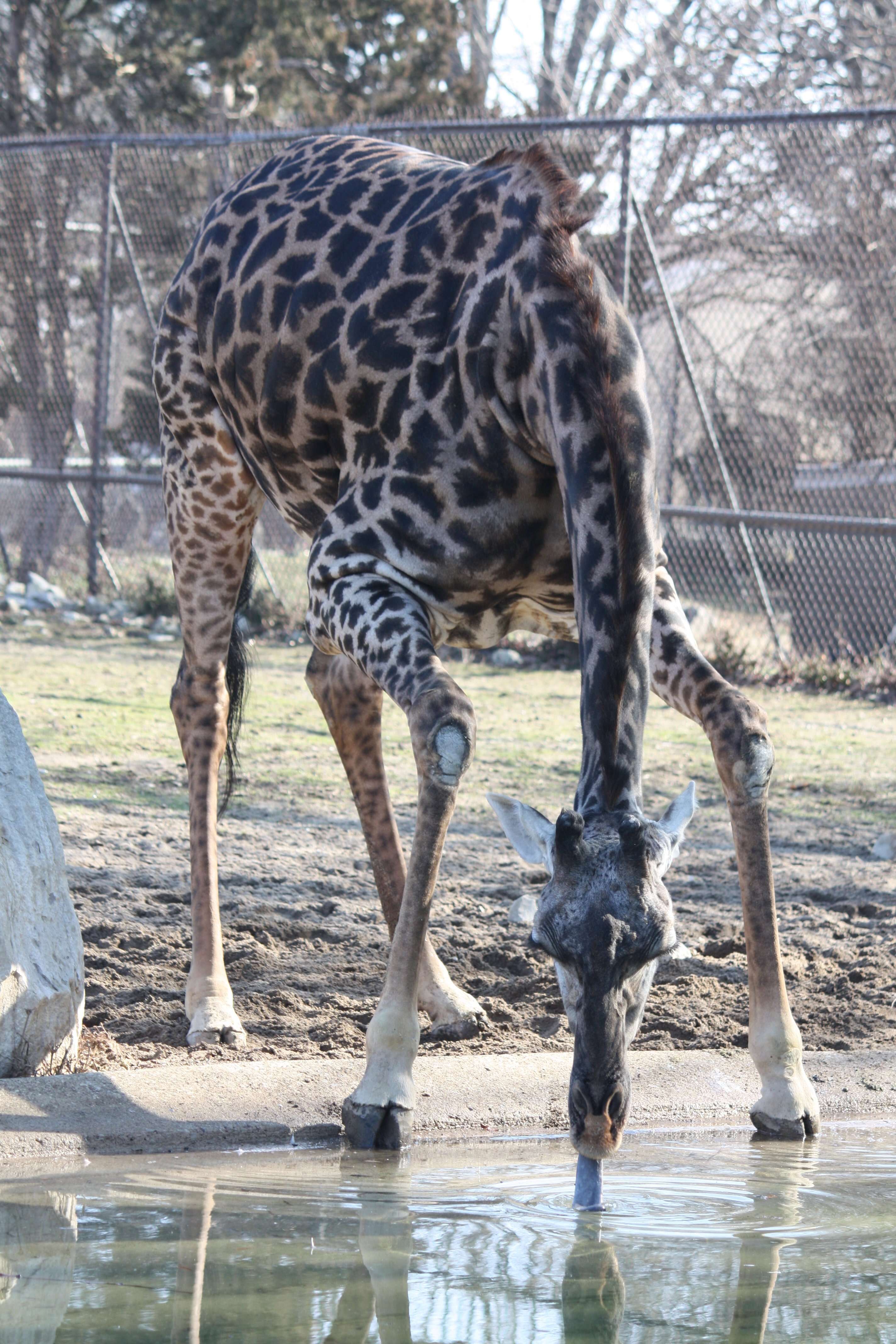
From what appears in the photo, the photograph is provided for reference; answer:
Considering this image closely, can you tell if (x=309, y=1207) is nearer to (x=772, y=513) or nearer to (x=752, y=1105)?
(x=752, y=1105)

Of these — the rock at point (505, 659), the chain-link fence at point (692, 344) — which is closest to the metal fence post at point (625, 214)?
the chain-link fence at point (692, 344)

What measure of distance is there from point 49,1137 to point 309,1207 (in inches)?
25.7

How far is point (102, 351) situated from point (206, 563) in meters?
8.41

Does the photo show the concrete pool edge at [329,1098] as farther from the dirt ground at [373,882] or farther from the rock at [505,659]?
the rock at [505,659]

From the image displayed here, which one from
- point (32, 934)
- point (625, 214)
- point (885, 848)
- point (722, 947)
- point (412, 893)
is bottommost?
point (722, 947)

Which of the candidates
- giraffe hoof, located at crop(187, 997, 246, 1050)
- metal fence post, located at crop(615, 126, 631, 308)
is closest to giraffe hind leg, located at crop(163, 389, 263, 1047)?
giraffe hoof, located at crop(187, 997, 246, 1050)

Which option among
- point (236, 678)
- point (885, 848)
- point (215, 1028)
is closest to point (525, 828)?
point (215, 1028)

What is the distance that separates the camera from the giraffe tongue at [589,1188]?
2.77 m

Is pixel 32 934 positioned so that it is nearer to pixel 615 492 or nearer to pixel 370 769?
pixel 370 769

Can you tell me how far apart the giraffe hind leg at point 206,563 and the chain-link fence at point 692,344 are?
5556 mm

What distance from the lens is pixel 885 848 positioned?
6062mm

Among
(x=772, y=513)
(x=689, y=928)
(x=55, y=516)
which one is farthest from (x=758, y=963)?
(x=55, y=516)

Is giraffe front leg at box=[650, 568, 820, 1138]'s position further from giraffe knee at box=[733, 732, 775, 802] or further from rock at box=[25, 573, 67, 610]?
rock at box=[25, 573, 67, 610]

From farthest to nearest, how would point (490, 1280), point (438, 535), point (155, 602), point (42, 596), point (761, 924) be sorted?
point (42, 596) < point (155, 602) < point (438, 535) < point (761, 924) < point (490, 1280)
